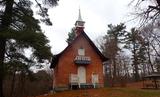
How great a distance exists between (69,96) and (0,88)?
5477 mm

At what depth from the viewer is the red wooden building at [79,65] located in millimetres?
23094

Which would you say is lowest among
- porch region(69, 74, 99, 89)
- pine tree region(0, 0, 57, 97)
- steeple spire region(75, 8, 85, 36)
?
porch region(69, 74, 99, 89)

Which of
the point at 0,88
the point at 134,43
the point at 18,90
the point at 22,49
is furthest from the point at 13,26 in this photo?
the point at 134,43

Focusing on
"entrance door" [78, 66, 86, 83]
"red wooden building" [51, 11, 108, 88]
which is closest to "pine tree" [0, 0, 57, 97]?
"red wooden building" [51, 11, 108, 88]

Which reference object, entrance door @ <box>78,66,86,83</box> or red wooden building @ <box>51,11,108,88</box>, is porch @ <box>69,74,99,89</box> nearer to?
red wooden building @ <box>51,11,108,88</box>

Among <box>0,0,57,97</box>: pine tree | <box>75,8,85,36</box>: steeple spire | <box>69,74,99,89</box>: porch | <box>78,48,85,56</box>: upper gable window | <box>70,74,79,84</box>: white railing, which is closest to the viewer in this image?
<box>0,0,57,97</box>: pine tree

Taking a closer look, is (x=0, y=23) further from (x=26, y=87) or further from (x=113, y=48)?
(x=113, y=48)

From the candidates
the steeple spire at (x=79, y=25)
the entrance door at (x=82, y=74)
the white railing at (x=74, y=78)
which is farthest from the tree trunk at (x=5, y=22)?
the steeple spire at (x=79, y=25)

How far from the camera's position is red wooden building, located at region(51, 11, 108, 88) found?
75.8ft

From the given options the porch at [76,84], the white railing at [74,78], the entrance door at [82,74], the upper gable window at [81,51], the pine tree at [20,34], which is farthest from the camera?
the upper gable window at [81,51]

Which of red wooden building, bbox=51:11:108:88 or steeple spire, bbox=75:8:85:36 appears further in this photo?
steeple spire, bbox=75:8:85:36

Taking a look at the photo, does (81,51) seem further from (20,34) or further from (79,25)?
(20,34)

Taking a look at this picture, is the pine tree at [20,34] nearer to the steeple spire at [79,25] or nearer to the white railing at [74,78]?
the white railing at [74,78]

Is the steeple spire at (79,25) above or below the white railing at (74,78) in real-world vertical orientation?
above
